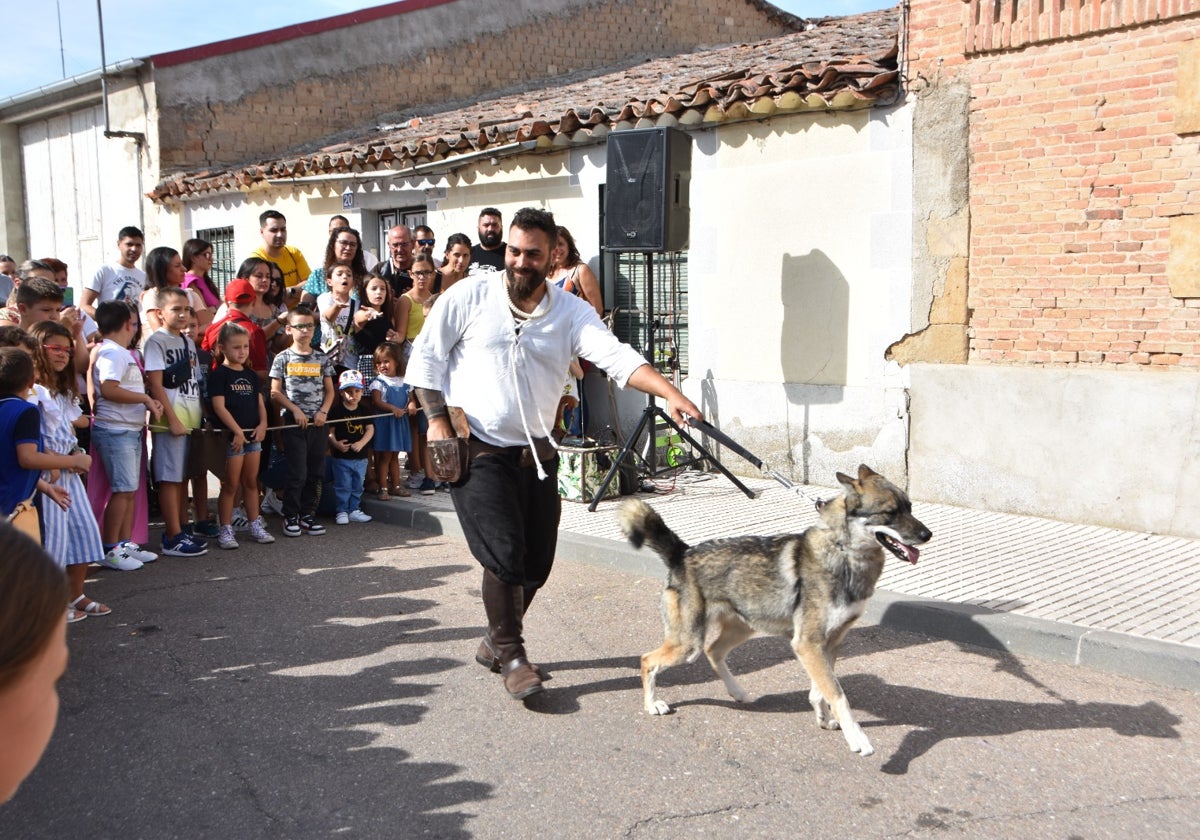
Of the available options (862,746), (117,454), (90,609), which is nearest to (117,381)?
(117,454)

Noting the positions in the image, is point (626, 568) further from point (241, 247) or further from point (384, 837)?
point (241, 247)

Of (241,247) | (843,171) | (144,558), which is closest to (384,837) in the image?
(144,558)

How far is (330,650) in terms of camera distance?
5496 mm

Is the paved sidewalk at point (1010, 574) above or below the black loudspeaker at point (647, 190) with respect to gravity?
below

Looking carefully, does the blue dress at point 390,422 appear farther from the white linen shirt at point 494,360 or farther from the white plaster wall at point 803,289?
the white linen shirt at point 494,360

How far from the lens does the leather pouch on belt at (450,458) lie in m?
4.77

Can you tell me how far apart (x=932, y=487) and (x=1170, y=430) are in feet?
→ 5.93

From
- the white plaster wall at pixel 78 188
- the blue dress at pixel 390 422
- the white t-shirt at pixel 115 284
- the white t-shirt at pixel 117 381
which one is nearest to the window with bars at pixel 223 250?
the white plaster wall at pixel 78 188

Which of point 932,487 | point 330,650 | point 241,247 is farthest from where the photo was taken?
point 241,247

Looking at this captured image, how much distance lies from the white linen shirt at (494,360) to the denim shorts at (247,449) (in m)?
3.21

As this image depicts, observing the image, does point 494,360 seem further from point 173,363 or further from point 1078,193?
point 1078,193

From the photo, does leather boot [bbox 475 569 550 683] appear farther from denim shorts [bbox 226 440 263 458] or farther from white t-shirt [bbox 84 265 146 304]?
white t-shirt [bbox 84 265 146 304]

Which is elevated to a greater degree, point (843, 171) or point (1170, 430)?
point (843, 171)

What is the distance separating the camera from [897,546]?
4277 mm
